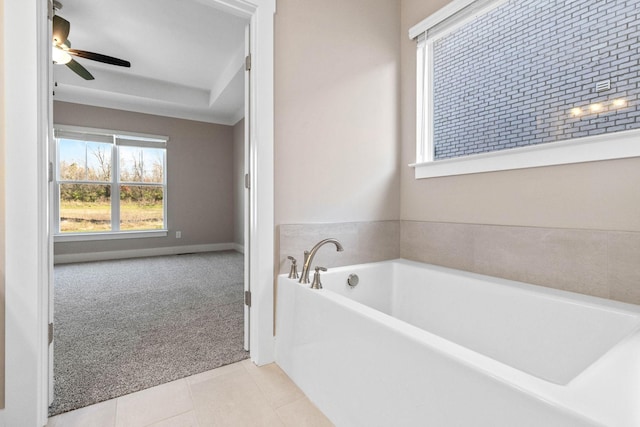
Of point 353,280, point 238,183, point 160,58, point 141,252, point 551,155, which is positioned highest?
point 160,58

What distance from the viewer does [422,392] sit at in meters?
0.83

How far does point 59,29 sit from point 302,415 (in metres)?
3.31

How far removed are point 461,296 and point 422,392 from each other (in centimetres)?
92

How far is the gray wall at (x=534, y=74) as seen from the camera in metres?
1.29

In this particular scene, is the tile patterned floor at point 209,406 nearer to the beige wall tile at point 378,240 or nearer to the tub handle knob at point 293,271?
the tub handle knob at point 293,271

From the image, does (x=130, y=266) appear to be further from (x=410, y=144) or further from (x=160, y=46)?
(x=410, y=144)

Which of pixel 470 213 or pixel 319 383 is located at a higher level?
pixel 470 213

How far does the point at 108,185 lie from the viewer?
15.2 ft

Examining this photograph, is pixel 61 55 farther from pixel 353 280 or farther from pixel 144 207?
pixel 353 280

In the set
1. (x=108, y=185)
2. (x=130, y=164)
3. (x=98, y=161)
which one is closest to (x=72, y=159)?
(x=98, y=161)

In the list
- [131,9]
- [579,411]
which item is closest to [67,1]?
[131,9]

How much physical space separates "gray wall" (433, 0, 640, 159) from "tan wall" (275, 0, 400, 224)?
403 mm

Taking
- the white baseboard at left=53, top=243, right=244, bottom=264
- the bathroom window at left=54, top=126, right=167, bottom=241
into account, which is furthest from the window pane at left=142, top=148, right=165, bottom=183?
the white baseboard at left=53, top=243, right=244, bottom=264

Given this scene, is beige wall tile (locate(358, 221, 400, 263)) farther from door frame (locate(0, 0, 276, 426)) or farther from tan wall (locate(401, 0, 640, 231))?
door frame (locate(0, 0, 276, 426))
